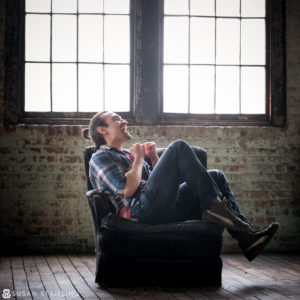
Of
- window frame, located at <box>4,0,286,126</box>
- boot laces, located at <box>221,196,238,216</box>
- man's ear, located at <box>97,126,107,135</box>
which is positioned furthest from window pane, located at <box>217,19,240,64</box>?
boot laces, located at <box>221,196,238,216</box>

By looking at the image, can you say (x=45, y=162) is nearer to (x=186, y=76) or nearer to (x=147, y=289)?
(x=186, y=76)

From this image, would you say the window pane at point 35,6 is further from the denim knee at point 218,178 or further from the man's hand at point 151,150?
the denim knee at point 218,178

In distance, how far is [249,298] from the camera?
9.59 ft

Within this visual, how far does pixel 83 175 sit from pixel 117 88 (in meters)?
1.00

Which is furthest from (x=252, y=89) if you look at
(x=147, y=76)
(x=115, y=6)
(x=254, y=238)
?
(x=254, y=238)

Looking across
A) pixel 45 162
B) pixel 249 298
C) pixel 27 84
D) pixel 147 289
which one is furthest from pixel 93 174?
pixel 27 84

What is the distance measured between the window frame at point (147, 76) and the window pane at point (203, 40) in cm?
37

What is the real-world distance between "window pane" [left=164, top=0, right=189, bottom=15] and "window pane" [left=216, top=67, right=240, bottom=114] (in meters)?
0.72

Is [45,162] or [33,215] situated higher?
[45,162]

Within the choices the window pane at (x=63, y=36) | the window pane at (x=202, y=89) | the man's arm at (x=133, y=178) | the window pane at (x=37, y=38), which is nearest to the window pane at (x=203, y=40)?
the window pane at (x=202, y=89)

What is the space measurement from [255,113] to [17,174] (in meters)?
2.62

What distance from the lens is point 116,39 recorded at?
5.14 metres

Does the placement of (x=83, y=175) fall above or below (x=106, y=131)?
below

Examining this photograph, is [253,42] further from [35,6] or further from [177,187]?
[177,187]
